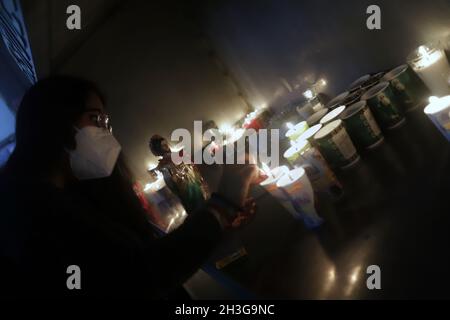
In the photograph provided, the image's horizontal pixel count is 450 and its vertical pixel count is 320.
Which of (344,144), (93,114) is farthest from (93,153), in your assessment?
(344,144)

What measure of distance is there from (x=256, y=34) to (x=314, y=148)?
1699 mm

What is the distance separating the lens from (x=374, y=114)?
133 centimetres

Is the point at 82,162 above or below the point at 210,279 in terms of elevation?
above

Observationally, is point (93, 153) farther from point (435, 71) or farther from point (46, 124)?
point (435, 71)

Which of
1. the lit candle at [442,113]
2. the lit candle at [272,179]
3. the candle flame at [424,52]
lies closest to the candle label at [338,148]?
the lit candle at [272,179]

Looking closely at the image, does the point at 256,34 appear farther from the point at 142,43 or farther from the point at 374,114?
the point at 374,114

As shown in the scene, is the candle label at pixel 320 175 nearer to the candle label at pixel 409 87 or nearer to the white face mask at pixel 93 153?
the candle label at pixel 409 87

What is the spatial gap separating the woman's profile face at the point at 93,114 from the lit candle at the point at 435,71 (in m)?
1.11

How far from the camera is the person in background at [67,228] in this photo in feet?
2.22

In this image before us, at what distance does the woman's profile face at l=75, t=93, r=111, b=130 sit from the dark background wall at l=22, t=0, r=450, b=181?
2.30 ft

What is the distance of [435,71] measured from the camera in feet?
4.13
